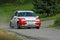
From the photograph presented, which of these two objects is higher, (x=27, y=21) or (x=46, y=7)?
(x=27, y=21)

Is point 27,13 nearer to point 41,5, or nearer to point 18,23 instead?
point 18,23

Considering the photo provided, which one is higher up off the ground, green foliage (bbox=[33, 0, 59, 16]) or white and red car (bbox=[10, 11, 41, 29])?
white and red car (bbox=[10, 11, 41, 29])

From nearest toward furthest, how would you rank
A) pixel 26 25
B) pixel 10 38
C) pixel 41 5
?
pixel 10 38 < pixel 26 25 < pixel 41 5

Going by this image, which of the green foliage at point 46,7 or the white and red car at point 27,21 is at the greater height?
the white and red car at point 27,21

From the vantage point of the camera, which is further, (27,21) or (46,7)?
(46,7)

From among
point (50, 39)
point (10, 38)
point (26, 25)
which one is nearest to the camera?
point (10, 38)

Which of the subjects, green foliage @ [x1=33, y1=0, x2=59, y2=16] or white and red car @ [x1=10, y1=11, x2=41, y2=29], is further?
green foliage @ [x1=33, y1=0, x2=59, y2=16]

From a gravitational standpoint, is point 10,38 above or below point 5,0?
below

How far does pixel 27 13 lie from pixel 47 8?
87.2 feet

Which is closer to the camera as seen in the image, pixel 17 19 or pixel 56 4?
pixel 17 19

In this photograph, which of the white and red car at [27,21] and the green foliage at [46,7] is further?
the green foliage at [46,7]

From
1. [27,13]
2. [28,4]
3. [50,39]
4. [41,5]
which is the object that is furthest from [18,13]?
[28,4]

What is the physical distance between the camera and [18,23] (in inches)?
1050

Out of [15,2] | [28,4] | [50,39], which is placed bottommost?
[28,4]
